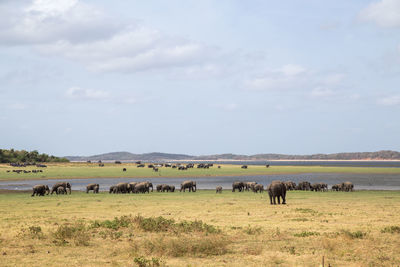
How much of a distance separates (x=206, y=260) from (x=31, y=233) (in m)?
8.63

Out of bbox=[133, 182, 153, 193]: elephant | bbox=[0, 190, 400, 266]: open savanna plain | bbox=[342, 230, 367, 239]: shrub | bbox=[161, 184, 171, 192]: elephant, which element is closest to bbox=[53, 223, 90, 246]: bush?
bbox=[0, 190, 400, 266]: open savanna plain

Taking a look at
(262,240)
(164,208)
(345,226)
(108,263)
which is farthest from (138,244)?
(164,208)

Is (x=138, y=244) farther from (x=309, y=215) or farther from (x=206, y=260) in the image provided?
(x=309, y=215)

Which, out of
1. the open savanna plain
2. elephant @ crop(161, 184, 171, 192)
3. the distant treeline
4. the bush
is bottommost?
elephant @ crop(161, 184, 171, 192)

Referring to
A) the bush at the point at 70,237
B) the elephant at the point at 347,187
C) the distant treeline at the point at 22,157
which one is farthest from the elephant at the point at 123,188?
the distant treeline at the point at 22,157

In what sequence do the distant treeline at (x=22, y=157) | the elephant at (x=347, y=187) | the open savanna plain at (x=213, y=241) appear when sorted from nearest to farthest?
the open savanna plain at (x=213, y=241)
the elephant at (x=347, y=187)
the distant treeline at (x=22, y=157)

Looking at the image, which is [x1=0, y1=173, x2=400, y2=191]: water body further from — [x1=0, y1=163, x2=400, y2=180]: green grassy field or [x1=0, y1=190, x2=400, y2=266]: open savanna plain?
[x1=0, y1=190, x2=400, y2=266]: open savanna plain

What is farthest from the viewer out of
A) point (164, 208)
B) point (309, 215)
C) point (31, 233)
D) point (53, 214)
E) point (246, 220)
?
point (164, 208)

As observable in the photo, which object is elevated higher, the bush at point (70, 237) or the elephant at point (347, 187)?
the bush at point (70, 237)

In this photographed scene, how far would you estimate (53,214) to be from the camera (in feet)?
87.4

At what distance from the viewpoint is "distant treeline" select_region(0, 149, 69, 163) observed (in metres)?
134

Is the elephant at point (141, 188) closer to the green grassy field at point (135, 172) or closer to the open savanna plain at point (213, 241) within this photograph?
the open savanna plain at point (213, 241)

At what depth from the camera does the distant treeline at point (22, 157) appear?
439 ft

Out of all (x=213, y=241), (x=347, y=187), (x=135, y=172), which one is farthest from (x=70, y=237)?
(x=135, y=172)
